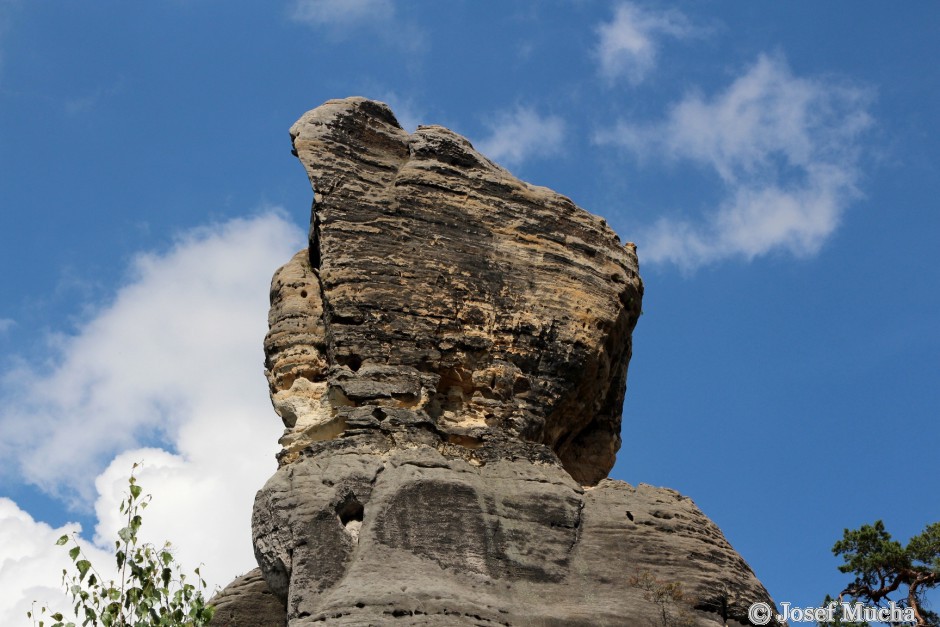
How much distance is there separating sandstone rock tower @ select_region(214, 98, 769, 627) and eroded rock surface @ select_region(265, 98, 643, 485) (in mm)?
37

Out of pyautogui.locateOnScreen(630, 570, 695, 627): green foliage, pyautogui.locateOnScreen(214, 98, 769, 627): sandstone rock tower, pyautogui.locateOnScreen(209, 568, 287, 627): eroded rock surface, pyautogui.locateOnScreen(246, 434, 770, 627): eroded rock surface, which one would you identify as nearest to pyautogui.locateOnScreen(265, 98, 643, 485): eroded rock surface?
pyautogui.locateOnScreen(214, 98, 769, 627): sandstone rock tower

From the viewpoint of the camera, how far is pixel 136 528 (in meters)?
18.4

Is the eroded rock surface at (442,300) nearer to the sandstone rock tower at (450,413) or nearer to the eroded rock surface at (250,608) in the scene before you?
the sandstone rock tower at (450,413)

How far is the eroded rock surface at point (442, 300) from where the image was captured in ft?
72.5

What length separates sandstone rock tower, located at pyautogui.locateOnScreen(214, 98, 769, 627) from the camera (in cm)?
1955

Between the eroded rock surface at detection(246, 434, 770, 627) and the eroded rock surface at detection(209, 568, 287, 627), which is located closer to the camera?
the eroded rock surface at detection(246, 434, 770, 627)

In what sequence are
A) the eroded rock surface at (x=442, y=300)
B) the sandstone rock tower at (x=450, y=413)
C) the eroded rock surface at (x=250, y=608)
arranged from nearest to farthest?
the sandstone rock tower at (x=450, y=413), the eroded rock surface at (x=442, y=300), the eroded rock surface at (x=250, y=608)

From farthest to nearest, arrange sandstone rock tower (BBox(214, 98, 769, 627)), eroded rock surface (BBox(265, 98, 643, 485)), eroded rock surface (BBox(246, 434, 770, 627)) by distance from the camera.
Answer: eroded rock surface (BBox(265, 98, 643, 485)) → sandstone rock tower (BBox(214, 98, 769, 627)) → eroded rock surface (BBox(246, 434, 770, 627))

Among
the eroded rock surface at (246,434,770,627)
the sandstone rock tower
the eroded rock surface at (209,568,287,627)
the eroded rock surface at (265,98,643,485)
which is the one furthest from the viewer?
the eroded rock surface at (209,568,287,627)

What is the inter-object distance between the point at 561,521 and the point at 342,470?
10.5 ft

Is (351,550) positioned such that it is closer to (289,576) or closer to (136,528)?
(289,576)

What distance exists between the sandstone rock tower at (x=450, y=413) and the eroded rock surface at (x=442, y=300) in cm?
4

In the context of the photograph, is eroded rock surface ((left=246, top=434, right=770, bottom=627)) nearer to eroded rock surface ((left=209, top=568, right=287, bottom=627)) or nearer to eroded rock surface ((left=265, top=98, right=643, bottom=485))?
eroded rock surface ((left=265, top=98, right=643, bottom=485))

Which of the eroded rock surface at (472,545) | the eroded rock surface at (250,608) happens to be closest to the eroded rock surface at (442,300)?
the eroded rock surface at (472,545)
